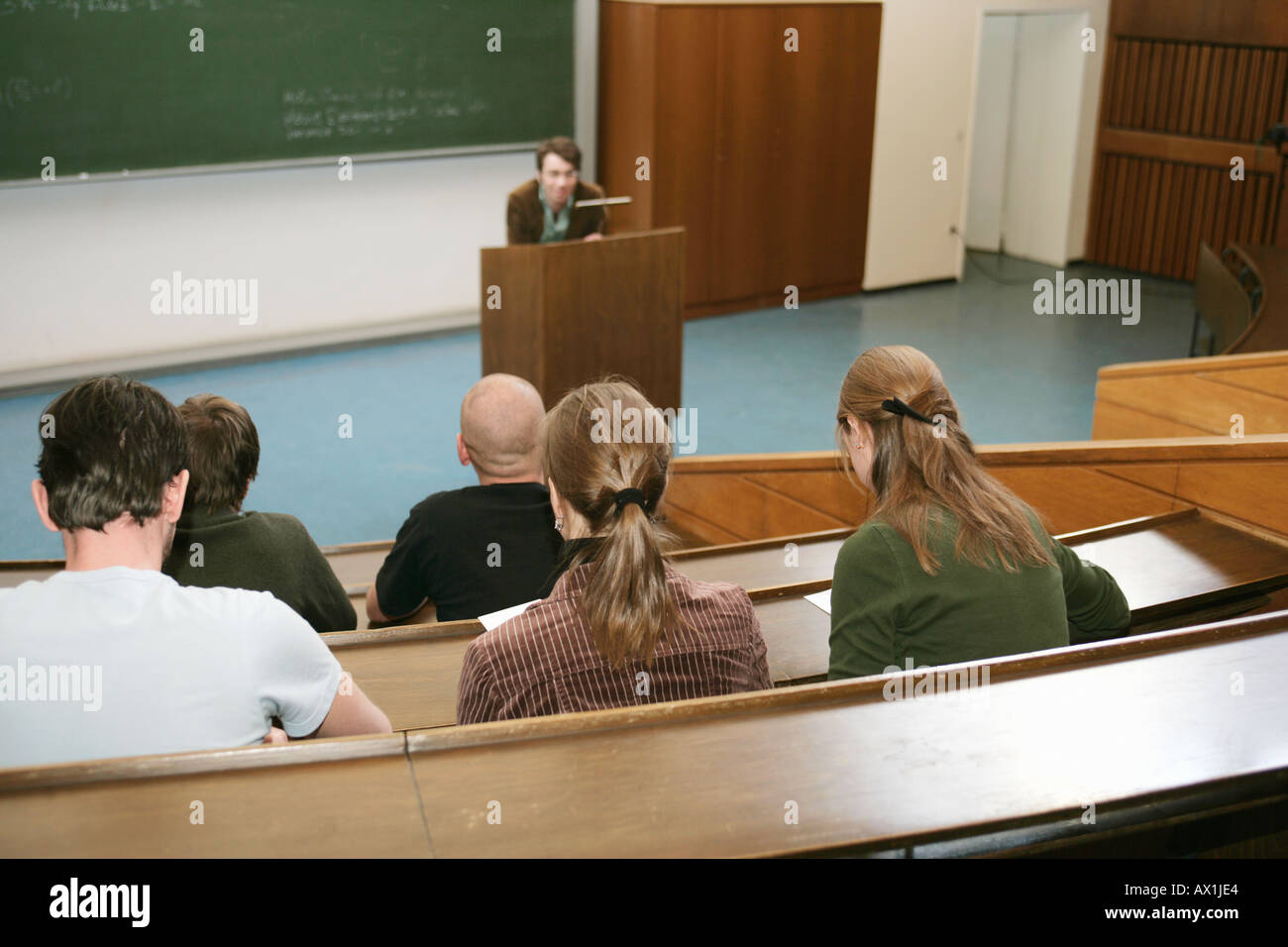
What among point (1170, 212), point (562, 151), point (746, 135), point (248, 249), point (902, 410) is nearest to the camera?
point (902, 410)

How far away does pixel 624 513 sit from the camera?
175 centimetres

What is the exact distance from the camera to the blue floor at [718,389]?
5.28 metres

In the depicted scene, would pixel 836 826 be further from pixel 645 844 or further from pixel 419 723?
pixel 419 723

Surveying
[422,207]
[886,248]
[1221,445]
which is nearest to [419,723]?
[1221,445]

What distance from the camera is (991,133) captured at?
9.90 metres

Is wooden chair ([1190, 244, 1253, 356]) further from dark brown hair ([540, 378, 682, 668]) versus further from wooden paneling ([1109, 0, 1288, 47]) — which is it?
dark brown hair ([540, 378, 682, 668])

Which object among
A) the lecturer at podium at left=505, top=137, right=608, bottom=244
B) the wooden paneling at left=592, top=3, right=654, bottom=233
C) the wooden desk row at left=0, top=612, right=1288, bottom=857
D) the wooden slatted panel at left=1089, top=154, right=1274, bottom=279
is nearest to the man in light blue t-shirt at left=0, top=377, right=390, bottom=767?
the wooden desk row at left=0, top=612, right=1288, bottom=857

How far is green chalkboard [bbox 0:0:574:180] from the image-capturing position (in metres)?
5.81

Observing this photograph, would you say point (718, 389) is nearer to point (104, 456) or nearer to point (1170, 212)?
point (1170, 212)

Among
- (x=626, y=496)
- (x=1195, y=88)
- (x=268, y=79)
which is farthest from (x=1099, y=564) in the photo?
(x=1195, y=88)

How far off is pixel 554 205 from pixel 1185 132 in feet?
19.0

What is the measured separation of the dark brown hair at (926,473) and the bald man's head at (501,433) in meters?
0.93

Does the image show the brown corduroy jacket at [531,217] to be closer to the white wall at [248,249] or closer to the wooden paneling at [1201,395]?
the white wall at [248,249]

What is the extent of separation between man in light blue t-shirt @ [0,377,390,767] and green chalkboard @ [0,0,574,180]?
16.4ft
